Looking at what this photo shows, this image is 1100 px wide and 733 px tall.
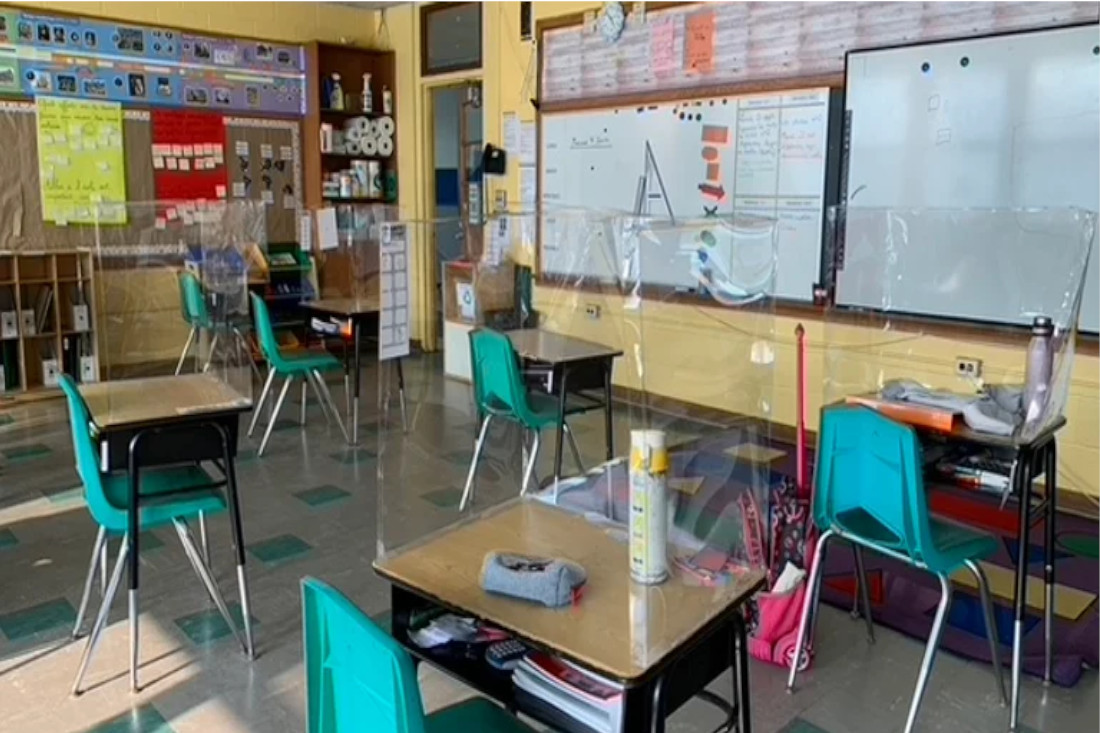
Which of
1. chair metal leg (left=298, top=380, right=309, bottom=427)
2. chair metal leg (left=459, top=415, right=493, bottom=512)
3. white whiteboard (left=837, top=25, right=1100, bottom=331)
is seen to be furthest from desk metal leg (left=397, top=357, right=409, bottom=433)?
white whiteboard (left=837, top=25, right=1100, bottom=331)

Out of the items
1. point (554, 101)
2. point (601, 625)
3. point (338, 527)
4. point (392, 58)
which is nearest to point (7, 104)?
point (392, 58)

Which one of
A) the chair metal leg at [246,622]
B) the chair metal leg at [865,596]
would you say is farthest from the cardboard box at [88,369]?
the chair metal leg at [865,596]

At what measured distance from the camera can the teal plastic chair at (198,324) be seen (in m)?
3.70

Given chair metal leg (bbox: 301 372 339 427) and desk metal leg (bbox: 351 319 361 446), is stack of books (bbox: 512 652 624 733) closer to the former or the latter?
desk metal leg (bbox: 351 319 361 446)

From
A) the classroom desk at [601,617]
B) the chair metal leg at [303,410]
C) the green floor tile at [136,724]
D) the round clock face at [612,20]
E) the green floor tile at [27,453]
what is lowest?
the green floor tile at [136,724]

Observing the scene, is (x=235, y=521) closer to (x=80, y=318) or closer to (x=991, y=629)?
(x=991, y=629)

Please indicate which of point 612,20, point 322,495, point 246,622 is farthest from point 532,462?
point 612,20

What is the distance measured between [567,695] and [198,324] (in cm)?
339

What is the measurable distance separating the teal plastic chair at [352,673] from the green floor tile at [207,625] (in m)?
1.59

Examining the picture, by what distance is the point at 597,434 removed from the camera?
451cm

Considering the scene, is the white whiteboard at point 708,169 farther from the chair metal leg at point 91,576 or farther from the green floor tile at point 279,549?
the chair metal leg at point 91,576

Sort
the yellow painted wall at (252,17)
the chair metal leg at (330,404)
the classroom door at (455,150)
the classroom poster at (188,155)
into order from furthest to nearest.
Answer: the classroom door at (455,150) → the classroom poster at (188,155) → the yellow painted wall at (252,17) → the chair metal leg at (330,404)

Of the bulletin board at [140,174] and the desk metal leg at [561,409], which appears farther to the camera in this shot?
the bulletin board at [140,174]

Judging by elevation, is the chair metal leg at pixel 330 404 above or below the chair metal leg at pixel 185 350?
below
